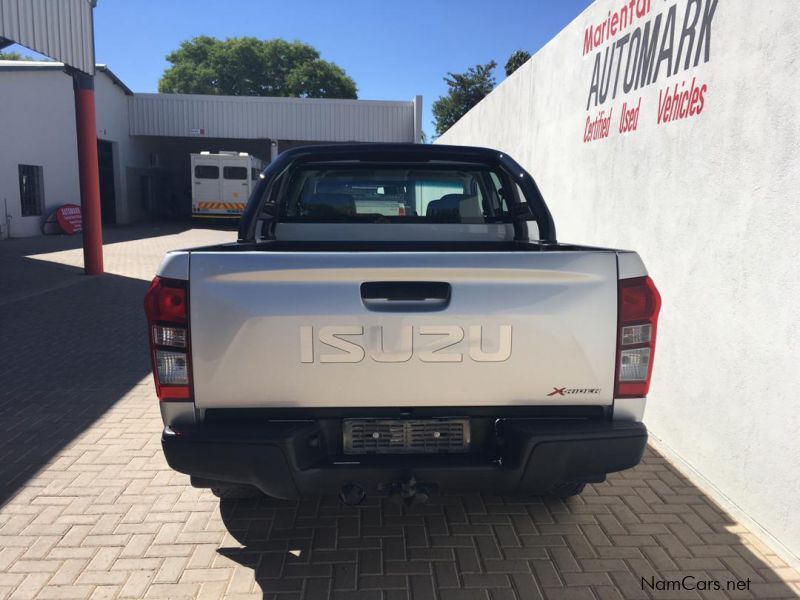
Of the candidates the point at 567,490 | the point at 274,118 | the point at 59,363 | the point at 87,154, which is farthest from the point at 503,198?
the point at 274,118

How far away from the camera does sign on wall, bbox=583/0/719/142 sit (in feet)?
12.4

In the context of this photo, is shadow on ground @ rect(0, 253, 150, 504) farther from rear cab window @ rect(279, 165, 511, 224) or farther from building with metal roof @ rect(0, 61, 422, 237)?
building with metal roof @ rect(0, 61, 422, 237)

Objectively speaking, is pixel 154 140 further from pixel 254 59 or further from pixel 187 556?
pixel 187 556

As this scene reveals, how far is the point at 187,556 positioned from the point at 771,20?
384 centimetres

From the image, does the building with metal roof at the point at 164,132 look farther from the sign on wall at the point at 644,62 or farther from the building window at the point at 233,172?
the sign on wall at the point at 644,62

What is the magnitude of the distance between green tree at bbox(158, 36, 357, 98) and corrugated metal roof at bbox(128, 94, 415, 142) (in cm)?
2492

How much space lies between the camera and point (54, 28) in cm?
992

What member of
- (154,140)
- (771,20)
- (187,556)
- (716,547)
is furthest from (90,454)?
(154,140)

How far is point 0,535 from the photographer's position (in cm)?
306

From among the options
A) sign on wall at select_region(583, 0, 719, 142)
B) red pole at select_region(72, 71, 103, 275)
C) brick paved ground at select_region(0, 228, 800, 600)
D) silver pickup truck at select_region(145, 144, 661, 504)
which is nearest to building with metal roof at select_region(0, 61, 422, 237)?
red pole at select_region(72, 71, 103, 275)

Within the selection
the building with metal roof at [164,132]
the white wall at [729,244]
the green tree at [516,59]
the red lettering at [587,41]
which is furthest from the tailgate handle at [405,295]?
the green tree at [516,59]

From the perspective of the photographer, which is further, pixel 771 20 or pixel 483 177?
pixel 483 177

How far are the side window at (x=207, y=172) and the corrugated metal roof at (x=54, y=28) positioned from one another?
45.9ft

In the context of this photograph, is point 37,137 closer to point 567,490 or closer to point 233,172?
point 233,172
